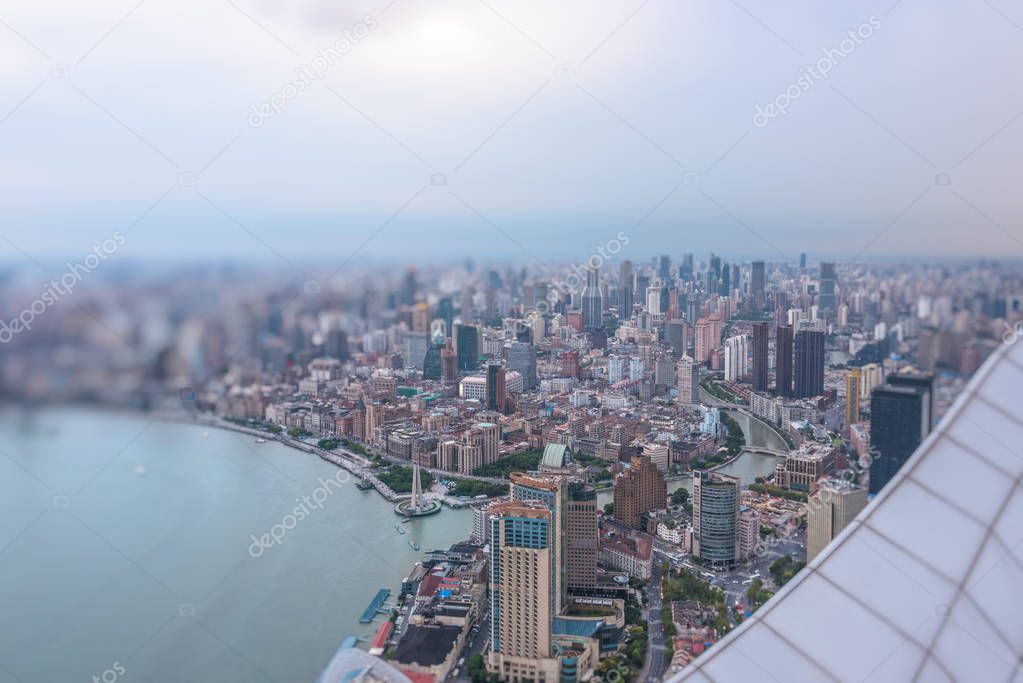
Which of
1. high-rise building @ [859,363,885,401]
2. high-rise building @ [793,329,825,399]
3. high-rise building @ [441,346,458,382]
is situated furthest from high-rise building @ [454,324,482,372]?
high-rise building @ [859,363,885,401]

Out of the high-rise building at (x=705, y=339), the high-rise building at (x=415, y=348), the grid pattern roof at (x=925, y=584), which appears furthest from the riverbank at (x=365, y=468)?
the grid pattern roof at (x=925, y=584)

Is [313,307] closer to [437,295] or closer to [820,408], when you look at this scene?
[437,295]

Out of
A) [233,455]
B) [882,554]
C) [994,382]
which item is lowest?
[233,455]

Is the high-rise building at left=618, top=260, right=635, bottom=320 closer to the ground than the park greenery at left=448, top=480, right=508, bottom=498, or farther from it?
farther from it

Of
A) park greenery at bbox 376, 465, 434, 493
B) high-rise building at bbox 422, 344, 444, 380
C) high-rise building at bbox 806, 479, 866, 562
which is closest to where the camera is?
high-rise building at bbox 806, 479, 866, 562

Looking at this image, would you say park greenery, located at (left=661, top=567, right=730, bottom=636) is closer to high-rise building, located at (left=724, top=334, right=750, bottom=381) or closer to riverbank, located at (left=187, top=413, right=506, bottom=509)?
riverbank, located at (left=187, top=413, right=506, bottom=509)

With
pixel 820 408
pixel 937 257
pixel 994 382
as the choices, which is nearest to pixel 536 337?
pixel 820 408
